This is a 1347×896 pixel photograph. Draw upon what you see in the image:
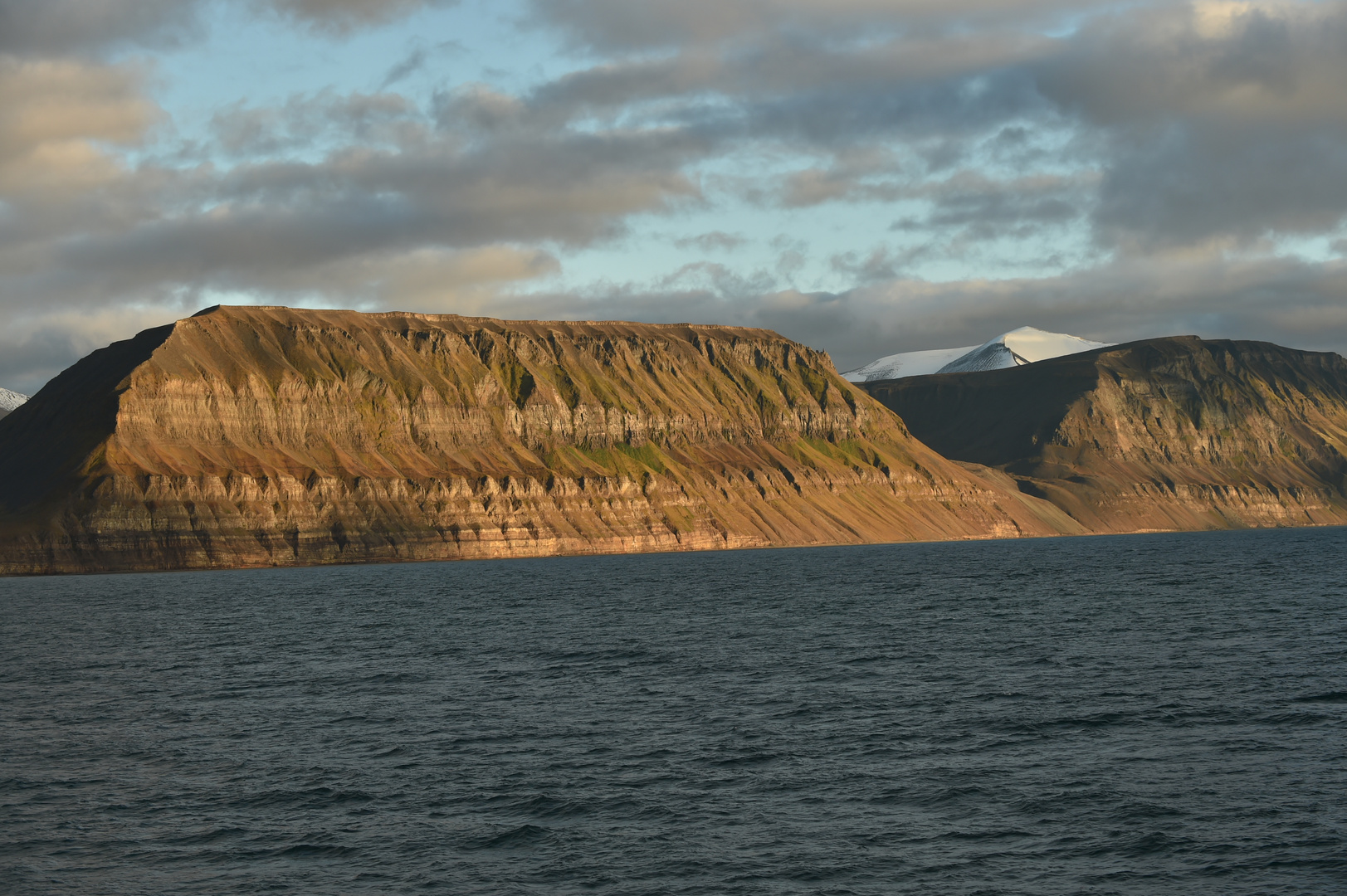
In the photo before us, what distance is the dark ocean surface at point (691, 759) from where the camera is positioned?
3103 cm

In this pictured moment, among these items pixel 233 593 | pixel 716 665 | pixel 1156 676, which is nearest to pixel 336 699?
pixel 716 665

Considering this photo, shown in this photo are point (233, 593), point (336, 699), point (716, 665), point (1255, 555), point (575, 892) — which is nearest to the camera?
point (575, 892)

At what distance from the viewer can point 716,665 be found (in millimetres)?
68375

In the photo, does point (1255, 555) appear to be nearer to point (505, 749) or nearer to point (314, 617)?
point (314, 617)

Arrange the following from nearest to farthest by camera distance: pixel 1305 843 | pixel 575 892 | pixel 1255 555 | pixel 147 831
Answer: pixel 575 892 → pixel 1305 843 → pixel 147 831 → pixel 1255 555

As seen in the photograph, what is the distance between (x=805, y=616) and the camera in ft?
330

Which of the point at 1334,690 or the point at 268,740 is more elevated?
the point at 268,740

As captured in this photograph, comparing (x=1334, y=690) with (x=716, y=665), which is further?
(x=716, y=665)

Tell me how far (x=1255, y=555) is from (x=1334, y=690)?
157303 mm

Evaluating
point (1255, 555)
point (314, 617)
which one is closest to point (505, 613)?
point (314, 617)

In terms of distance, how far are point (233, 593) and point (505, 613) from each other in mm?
55846

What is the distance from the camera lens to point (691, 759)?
141 ft

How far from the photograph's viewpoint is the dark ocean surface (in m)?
31.0

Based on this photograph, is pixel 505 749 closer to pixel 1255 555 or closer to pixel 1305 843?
pixel 1305 843
